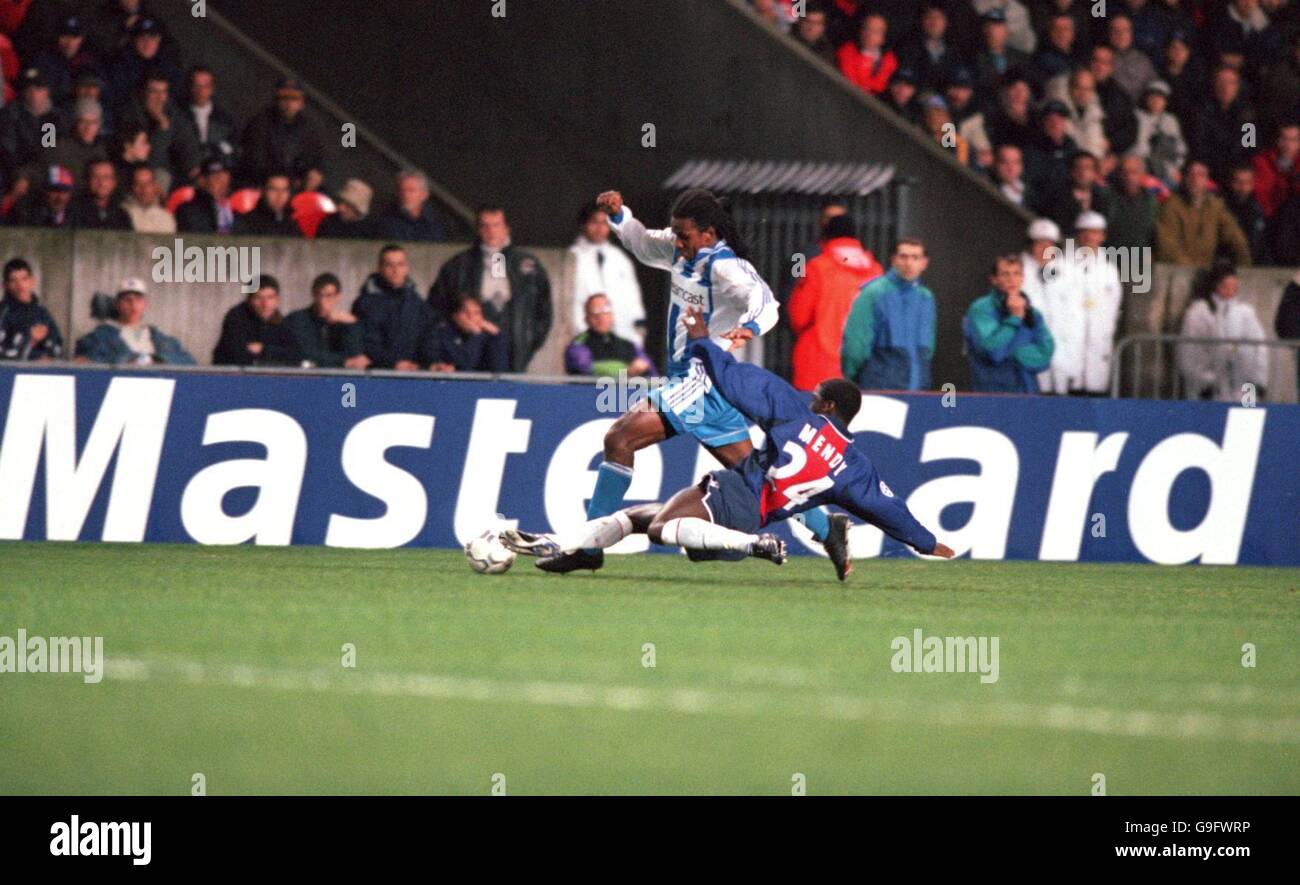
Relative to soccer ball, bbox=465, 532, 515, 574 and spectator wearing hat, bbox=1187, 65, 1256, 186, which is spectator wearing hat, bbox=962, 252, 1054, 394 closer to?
soccer ball, bbox=465, 532, 515, 574

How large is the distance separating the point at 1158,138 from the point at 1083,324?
502 cm

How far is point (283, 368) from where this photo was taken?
16.4 meters

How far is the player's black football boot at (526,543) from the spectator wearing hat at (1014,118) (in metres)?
10.2

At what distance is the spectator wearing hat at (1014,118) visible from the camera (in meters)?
22.4

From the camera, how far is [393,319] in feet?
56.9

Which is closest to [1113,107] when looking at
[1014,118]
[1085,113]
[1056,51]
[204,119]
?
[1085,113]

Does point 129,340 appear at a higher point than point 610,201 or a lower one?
lower

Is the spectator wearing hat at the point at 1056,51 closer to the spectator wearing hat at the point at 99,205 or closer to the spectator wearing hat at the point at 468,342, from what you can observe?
the spectator wearing hat at the point at 468,342

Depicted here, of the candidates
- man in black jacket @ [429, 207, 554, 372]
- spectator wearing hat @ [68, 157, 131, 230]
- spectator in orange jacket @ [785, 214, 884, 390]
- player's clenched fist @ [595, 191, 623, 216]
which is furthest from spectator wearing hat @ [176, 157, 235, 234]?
player's clenched fist @ [595, 191, 623, 216]

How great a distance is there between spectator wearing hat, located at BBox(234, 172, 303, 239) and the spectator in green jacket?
1133 millimetres

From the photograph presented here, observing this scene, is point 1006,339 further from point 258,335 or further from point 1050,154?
point 258,335

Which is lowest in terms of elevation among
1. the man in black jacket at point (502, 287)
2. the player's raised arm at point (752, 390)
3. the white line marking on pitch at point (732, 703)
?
the white line marking on pitch at point (732, 703)

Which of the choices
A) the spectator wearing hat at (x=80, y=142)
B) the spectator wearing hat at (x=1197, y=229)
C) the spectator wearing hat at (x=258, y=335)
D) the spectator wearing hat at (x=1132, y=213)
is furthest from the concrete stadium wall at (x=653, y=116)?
the spectator wearing hat at (x=258, y=335)

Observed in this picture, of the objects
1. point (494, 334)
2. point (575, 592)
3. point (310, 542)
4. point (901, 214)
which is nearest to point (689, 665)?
point (575, 592)
